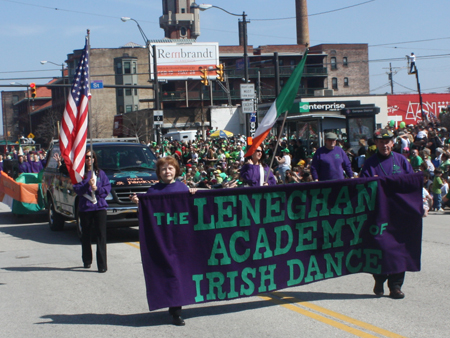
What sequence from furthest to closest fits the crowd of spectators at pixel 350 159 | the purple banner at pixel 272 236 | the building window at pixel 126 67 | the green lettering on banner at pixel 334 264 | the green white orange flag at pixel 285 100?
the building window at pixel 126 67 → the crowd of spectators at pixel 350 159 → the green white orange flag at pixel 285 100 → the green lettering on banner at pixel 334 264 → the purple banner at pixel 272 236

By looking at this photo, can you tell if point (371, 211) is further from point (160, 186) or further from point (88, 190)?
point (88, 190)

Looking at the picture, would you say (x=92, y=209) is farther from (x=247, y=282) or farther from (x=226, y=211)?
(x=247, y=282)

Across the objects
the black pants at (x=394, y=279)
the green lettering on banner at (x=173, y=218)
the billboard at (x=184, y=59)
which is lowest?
the black pants at (x=394, y=279)

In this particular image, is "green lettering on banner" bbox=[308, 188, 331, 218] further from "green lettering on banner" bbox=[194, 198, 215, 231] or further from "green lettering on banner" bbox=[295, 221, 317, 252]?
"green lettering on banner" bbox=[194, 198, 215, 231]

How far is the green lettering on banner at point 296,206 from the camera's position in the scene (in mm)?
6227

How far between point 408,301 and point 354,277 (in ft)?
4.65

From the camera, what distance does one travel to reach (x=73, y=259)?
31.8 feet

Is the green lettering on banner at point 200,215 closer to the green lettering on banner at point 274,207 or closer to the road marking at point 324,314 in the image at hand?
the green lettering on banner at point 274,207

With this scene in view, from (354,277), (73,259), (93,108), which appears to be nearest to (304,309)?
(354,277)

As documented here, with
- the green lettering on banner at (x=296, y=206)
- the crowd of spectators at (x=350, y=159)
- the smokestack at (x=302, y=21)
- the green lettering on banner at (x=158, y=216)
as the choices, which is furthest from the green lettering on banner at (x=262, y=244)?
the smokestack at (x=302, y=21)

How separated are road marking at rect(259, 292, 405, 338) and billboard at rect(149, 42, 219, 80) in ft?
220

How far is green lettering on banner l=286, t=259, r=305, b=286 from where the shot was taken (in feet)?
20.2

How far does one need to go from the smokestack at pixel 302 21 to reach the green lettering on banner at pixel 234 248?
249ft

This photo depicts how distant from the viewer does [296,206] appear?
6258 millimetres
